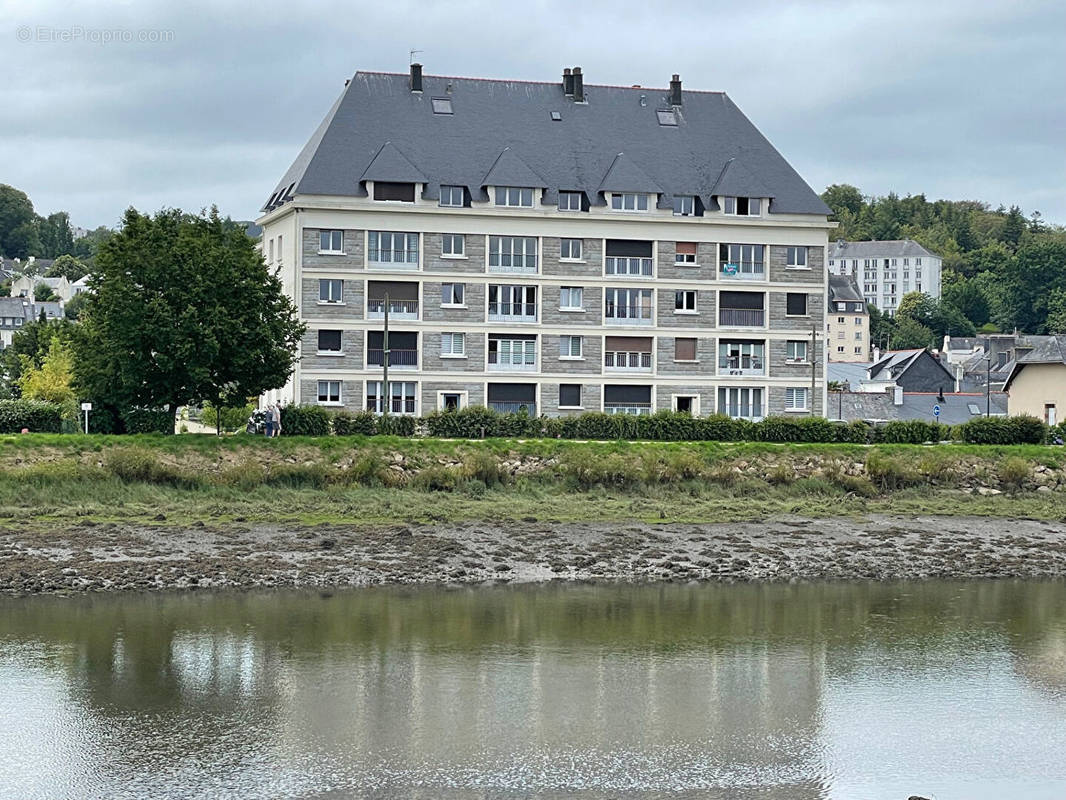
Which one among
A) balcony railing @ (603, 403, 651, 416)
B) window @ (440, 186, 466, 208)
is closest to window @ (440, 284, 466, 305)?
window @ (440, 186, 466, 208)

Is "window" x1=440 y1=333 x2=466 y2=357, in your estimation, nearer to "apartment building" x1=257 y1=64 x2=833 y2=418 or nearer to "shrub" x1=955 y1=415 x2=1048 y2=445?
"apartment building" x1=257 y1=64 x2=833 y2=418

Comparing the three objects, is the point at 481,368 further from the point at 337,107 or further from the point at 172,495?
the point at 172,495

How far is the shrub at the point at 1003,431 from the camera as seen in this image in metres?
59.3

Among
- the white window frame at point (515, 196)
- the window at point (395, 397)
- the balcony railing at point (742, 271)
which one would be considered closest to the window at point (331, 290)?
the window at point (395, 397)

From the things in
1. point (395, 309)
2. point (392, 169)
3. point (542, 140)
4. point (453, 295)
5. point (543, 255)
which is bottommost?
point (395, 309)

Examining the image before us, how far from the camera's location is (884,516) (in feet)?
156

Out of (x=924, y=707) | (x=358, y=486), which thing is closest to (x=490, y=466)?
(x=358, y=486)

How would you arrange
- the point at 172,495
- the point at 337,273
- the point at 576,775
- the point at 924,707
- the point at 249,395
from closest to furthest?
the point at 576,775
the point at 924,707
the point at 172,495
the point at 249,395
the point at 337,273

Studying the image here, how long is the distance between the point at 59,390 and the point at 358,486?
4888 cm

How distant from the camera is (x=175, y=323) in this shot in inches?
1999

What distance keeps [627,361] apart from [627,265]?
4.98 metres

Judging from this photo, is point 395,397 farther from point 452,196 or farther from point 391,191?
point 452,196

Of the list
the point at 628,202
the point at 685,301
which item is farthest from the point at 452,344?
the point at 685,301

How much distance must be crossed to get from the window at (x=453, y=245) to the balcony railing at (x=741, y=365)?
14799 mm
